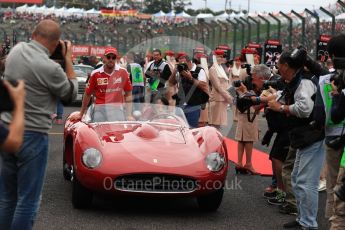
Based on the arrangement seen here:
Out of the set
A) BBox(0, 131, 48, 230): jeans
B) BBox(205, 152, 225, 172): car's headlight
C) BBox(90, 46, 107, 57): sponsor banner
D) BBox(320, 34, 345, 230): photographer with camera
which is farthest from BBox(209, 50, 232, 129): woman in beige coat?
BBox(90, 46, 107, 57): sponsor banner

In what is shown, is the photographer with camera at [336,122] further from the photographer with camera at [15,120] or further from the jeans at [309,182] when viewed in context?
the photographer with camera at [15,120]

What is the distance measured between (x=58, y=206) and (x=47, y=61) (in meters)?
2.71

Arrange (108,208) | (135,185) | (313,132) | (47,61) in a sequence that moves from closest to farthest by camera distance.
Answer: (47,61)
(313,132)
(135,185)
(108,208)

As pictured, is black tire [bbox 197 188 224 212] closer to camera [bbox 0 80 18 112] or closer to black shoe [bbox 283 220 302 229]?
black shoe [bbox 283 220 302 229]

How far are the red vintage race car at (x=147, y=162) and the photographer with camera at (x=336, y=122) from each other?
4.61ft

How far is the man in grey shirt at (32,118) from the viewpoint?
4543mm

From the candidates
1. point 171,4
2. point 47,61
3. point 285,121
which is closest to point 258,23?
point 285,121

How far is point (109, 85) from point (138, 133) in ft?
6.24

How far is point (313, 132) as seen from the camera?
5910mm

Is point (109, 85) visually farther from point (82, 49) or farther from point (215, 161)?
point (82, 49)

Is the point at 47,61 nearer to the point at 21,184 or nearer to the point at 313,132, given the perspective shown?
the point at 21,184

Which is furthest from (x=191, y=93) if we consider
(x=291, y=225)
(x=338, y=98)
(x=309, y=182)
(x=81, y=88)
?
(x=81, y=88)

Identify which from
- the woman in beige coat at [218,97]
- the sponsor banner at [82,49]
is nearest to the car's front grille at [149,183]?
the woman in beige coat at [218,97]

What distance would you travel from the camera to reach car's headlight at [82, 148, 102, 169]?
6.46 meters
